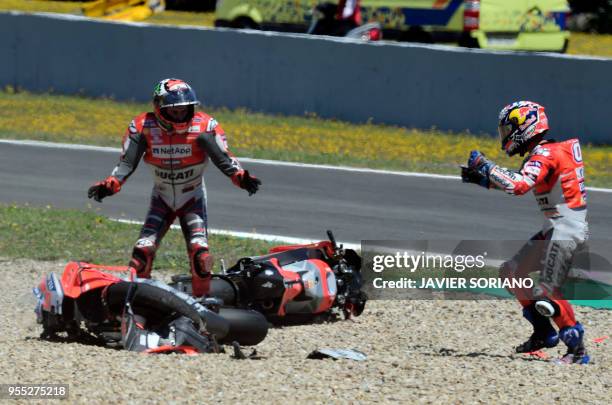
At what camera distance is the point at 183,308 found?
8180 millimetres

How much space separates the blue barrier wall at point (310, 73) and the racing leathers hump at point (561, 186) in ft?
36.6

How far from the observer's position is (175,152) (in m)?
9.57

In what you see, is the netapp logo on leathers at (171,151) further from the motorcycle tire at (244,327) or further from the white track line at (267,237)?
the white track line at (267,237)

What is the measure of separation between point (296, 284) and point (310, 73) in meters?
11.4

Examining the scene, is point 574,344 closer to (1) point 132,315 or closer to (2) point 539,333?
(2) point 539,333

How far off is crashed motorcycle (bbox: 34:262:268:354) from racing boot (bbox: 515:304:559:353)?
6.48 feet

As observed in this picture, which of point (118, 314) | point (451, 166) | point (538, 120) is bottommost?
point (451, 166)

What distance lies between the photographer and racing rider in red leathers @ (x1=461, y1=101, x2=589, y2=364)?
8320 millimetres

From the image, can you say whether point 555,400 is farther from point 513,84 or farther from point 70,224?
point 513,84

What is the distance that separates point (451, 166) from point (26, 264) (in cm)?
833

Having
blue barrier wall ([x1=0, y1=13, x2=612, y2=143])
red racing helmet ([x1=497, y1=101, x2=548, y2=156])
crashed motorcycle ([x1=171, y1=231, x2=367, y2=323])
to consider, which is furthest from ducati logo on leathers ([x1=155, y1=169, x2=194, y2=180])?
blue barrier wall ([x1=0, y1=13, x2=612, y2=143])

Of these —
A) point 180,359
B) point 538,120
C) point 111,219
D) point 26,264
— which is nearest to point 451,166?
point 111,219

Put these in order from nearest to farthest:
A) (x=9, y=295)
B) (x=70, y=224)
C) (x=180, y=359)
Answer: (x=180, y=359), (x=9, y=295), (x=70, y=224)

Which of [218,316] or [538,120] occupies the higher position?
[538,120]
